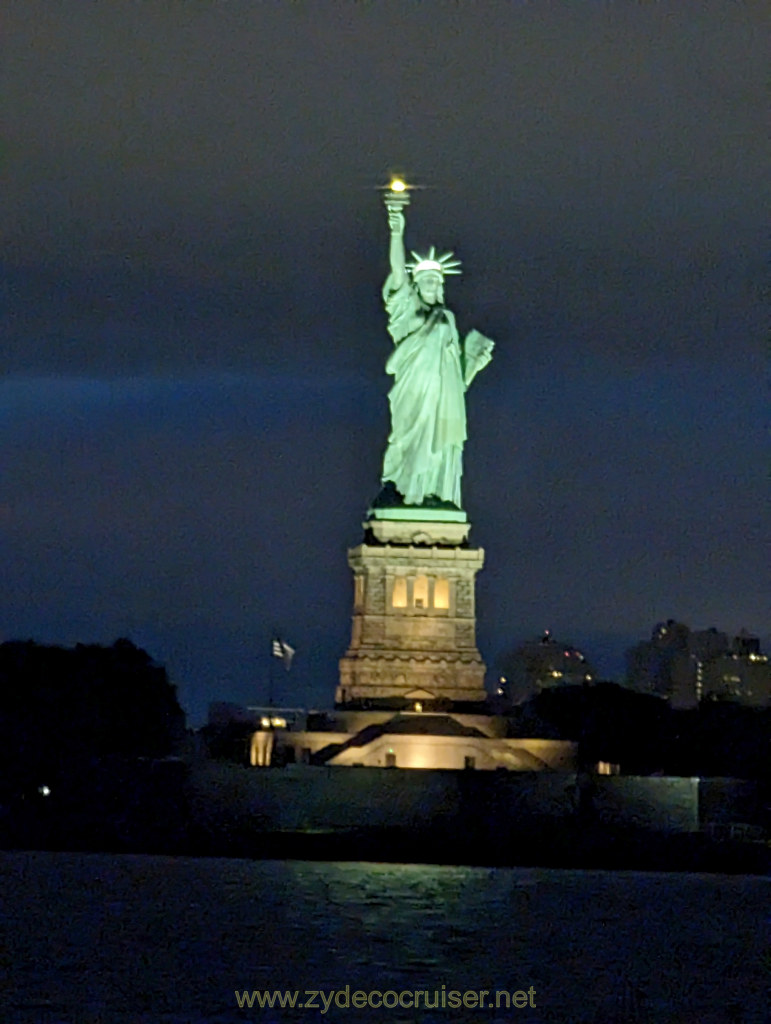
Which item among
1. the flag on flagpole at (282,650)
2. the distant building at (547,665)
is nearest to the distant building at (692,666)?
the distant building at (547,665)

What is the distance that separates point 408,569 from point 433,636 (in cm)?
155

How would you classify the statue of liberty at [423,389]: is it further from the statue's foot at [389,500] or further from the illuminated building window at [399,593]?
the illuminated building window at [399,593]

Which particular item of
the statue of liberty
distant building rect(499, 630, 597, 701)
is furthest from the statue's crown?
distant building rect(499, 630, 597, 701)

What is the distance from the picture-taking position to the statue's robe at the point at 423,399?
65562 mm

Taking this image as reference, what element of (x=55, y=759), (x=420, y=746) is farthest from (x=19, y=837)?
(x=420, y=746)

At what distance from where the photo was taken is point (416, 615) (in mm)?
63781

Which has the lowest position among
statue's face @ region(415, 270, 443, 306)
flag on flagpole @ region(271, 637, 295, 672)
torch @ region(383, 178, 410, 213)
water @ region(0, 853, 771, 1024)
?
water @ region(0, 853, 771, 1024)

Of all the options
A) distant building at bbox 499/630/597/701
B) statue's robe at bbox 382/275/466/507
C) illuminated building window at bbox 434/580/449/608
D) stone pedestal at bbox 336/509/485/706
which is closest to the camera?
stone pedestal at bbox 336/509/485/706

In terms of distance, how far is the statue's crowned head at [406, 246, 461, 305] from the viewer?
65.6m

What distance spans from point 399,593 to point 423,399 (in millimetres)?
4990

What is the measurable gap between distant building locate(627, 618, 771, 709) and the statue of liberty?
177ft

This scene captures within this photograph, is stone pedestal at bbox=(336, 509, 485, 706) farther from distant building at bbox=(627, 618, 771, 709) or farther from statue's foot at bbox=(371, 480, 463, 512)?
distant building at bbox=(627, 618, 771, 709)

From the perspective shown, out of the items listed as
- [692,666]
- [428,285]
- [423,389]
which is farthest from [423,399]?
[692,666]

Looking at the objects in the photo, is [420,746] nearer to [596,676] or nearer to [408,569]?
[408,569]
